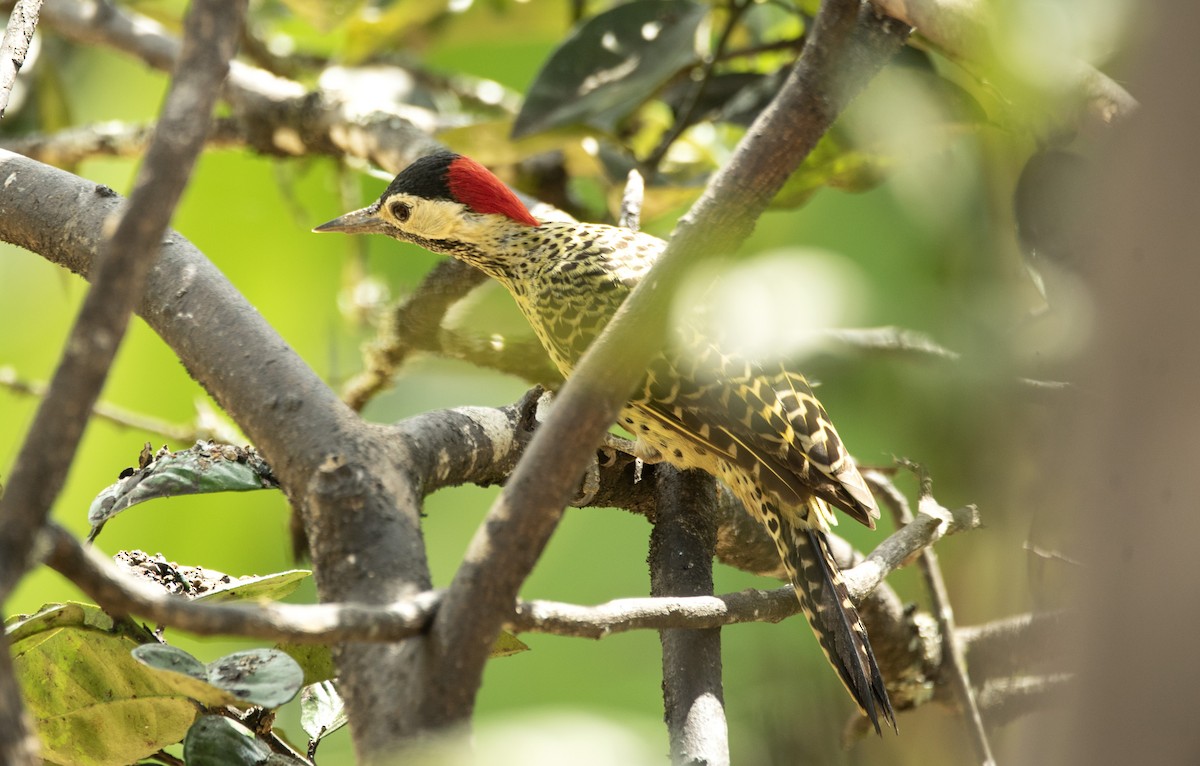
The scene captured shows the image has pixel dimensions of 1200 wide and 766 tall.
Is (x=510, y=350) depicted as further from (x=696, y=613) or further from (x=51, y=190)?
(x=696, y=613)

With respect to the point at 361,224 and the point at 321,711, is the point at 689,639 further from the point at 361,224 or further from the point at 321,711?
the point at 361,224

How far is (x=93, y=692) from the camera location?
3.97ft

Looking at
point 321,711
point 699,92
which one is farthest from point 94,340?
point 699,92

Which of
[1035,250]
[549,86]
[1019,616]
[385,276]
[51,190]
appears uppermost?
[385,276]

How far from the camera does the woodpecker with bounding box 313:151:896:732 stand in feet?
5.98

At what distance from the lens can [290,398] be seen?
1.22 metres

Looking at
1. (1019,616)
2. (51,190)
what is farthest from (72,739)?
(1019,616)

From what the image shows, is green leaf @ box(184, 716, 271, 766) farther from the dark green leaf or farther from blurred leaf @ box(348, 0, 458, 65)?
blurred leaf @ box(348, 0, 458, 65)

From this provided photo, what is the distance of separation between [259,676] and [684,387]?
1071mm

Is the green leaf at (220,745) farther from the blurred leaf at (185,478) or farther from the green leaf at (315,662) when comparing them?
the blurred leaf at (185,478)

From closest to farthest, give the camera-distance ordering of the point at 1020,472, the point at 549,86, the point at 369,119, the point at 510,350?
1. the point at 1020,472
2. the point at 510,350
3. the point at 549,86
4. the point at 369,119

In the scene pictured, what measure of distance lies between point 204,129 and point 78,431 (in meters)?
0.22

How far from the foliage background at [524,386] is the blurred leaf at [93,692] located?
0.74 feet

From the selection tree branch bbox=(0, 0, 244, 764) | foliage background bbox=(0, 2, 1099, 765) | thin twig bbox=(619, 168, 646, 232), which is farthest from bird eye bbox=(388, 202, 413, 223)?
tree branch bbox=(0, 0, 244, 764)
